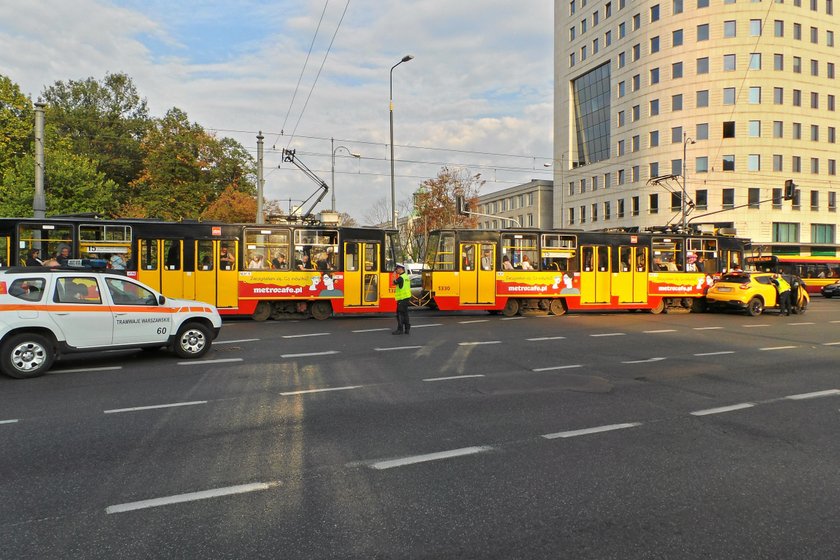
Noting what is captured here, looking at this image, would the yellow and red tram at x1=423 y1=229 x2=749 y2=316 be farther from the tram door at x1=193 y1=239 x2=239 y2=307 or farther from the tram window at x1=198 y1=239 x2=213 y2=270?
the tram window at x1=198 y1=239 x2=213 y2=270

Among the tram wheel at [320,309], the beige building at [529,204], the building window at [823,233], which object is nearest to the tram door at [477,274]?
the tram wheel at [320,309]

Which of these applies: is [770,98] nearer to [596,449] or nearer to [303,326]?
[303,326]

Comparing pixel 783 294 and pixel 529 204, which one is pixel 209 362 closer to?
pixel 783 294

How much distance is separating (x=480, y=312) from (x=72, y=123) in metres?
43.3

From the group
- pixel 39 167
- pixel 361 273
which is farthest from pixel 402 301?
pixel 39 167

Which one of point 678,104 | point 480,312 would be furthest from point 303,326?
point 678,104

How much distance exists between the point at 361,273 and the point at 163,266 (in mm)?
5772

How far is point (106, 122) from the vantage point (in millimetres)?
50688

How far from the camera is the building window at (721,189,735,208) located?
52156 millimetres

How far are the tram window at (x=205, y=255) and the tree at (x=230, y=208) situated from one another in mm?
29135

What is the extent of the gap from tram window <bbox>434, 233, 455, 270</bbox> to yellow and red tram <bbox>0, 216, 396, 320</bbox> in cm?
155

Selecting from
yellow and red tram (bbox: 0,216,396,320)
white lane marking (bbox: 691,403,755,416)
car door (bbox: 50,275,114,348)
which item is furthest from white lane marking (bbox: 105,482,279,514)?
yellow and red tram (bbox: 0,216,396,320)

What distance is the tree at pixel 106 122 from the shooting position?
48125 mm

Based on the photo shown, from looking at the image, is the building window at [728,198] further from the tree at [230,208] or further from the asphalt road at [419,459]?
the asphalt road at [419,459]
